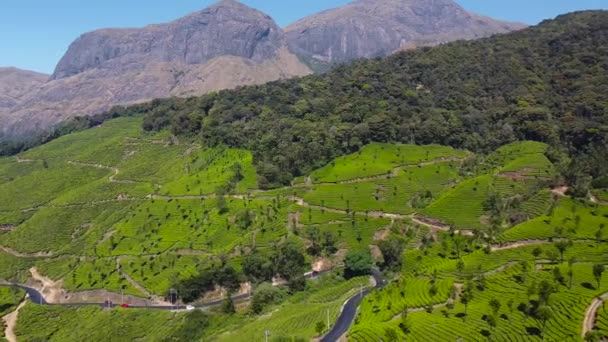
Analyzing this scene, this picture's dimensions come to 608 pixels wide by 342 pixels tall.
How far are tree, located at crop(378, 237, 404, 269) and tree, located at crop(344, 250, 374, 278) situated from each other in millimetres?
1879

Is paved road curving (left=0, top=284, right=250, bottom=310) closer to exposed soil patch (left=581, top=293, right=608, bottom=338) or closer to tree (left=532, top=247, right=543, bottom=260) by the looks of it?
tree (left=532, top=247, right=543, bottom=260)

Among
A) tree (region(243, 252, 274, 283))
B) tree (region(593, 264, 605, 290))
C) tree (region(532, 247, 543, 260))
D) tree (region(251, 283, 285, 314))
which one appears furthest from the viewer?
tree (region(243, 252, 274, 283))

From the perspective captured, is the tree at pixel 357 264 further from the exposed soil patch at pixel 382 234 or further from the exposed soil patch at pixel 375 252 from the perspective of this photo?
the exposed soil patch at pixel 382 234

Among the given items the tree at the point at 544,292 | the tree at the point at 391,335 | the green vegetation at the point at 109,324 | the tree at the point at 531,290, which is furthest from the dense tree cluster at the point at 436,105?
the tree at the point at 391,335

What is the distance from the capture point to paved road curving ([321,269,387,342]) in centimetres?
4512

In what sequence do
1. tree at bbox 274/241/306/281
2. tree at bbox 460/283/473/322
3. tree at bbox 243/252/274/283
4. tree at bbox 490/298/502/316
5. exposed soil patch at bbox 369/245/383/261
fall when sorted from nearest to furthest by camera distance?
tree at bbox 490/298/502/316 → tree at bbox 460/283/473/322 → tree at bbox 274/241/306/281 → tree at bbox 243/252/274/283 → exposed soil patch at bbox 369/245/383/261

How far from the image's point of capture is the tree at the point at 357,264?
60.4 metres

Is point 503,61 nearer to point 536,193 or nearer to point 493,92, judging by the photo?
point 493,92

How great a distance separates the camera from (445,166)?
80.7 meters

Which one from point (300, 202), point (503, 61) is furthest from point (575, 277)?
point (503, 61)

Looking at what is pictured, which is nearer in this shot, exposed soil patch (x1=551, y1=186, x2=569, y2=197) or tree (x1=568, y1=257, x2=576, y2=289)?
tree (x1=568, y1=257, x2=576, y2=289)

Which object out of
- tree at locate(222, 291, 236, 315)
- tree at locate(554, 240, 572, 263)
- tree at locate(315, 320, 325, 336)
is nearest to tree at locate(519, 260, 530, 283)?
tree at locate(554, 240, 572, 263)

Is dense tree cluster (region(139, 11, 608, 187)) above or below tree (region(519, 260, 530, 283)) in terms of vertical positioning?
above

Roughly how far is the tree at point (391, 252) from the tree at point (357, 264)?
6.17 ft
